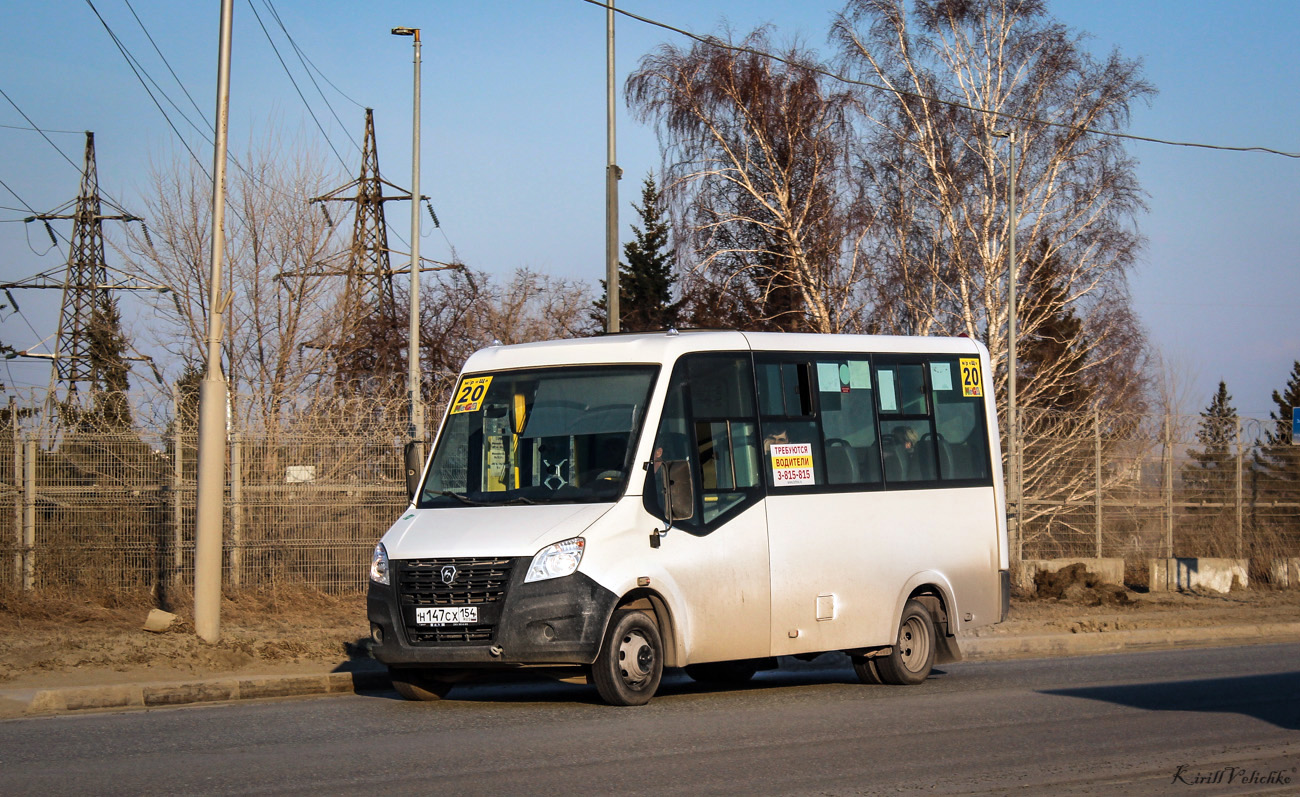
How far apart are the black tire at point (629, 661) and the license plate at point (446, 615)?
0.94 metres

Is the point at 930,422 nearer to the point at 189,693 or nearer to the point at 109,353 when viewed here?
the point at 189,693

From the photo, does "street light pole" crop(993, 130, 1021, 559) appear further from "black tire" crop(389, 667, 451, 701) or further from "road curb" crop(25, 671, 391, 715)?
"black tire" crop(389, 667, 451, 701)

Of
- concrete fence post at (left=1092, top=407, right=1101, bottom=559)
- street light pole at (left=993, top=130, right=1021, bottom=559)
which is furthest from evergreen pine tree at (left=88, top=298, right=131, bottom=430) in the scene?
concrete fence post at (left=1092, top=407, right=1101, bottom=559)

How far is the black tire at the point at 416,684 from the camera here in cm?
1089

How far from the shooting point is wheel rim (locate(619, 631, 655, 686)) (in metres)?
10.2

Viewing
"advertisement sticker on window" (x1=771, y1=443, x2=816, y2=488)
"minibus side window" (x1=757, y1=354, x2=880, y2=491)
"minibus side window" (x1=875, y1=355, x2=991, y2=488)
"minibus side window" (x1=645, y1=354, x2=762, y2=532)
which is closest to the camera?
"minibus side window" (x1=645, y1=354, x2=762, y2=532)

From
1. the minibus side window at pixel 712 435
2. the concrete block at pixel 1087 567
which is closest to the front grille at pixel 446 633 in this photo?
the minibus side window at pixel 712 435

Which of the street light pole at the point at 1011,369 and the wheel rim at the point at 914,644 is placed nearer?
the wheel rim at the point at 914,644

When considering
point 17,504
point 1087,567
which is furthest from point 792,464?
point 1087,567

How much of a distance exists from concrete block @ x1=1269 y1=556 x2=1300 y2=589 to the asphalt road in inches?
460

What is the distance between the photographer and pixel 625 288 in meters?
53.2

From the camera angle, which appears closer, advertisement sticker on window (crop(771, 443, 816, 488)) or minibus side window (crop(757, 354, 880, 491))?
advertisement sticker on window (crop(771, 443, 816, 488))

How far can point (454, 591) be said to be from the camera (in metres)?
10.0

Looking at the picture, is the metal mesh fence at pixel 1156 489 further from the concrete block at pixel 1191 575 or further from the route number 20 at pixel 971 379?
the route number 20 at pixel 971 379
